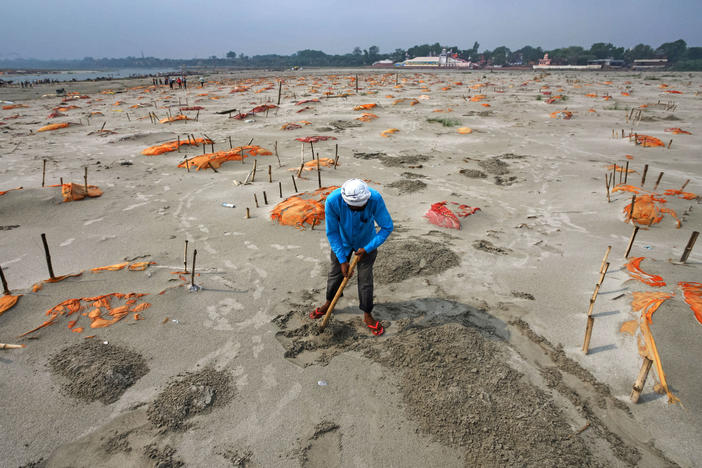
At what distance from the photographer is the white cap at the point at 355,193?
10.9ft

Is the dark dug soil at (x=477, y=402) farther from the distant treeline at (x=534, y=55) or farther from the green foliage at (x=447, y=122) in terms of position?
the distant treeline at (x=534, y=55)

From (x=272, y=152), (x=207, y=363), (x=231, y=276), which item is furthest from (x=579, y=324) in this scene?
(x=272, y=152)

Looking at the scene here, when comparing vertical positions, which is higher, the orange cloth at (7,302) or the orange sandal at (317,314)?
the orange cloth at (7,302)

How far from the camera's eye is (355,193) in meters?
Answer: 3.31

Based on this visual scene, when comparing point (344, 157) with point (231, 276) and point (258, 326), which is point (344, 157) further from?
point (258, 326)

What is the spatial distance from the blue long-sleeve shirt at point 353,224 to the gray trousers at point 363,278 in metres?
0.17

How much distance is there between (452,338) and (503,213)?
4795mm

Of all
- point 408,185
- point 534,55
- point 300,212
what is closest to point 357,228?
point 300,212

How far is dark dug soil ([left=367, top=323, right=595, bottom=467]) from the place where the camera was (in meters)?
2.72

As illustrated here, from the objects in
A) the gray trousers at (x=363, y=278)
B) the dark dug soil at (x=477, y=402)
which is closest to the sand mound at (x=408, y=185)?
the gray trousers at (x=363, y=278)

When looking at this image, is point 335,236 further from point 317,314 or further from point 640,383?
point 640,383

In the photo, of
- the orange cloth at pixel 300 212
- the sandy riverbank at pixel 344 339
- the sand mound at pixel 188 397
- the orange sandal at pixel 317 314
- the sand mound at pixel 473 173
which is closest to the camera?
the sandy riverbank at pixel 344 339

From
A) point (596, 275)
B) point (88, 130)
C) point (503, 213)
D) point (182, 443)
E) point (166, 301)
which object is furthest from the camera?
point (88, 130)

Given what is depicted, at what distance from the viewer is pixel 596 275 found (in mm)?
5129
